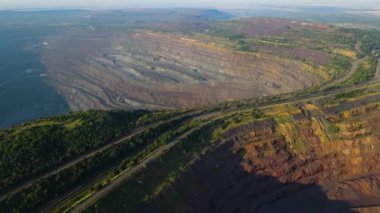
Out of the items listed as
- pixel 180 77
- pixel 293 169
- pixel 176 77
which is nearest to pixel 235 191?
pixel 293 169

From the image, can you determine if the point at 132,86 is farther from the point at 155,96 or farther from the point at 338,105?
the point at 338,105

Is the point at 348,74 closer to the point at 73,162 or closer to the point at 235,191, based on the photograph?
the point at 235,191

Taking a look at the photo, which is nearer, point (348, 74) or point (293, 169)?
point (293, 169)

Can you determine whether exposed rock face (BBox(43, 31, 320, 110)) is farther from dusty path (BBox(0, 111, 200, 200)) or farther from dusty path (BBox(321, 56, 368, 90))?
dusty path (BBox(0, 111, 200, 200))

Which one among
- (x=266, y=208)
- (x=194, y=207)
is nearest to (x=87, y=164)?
(x=194, y=207)

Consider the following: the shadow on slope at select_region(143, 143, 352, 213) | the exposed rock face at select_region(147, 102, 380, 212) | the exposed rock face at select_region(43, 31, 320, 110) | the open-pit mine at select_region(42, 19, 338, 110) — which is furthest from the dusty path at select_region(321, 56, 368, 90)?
the shadow on slope at select_region(143, 143, 352, 213)

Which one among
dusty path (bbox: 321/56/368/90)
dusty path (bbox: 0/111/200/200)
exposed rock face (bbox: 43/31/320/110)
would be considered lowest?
exposed rock face (bbox: 43/31/320/110)

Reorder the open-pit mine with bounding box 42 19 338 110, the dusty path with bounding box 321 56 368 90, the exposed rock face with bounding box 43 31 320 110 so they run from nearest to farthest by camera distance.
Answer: the dusty path with bounding box 321 56 368 90
the open-pit mine with bounding box 42 19 338 110
the exposed rock face with bounding box 43 31 320 110

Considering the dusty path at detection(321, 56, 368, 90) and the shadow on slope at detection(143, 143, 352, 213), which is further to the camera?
the dusty path at detection(321, 56, 368, 90)

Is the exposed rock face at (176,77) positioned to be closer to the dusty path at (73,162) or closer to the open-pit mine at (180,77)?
the open-pit mine at (180,77)
